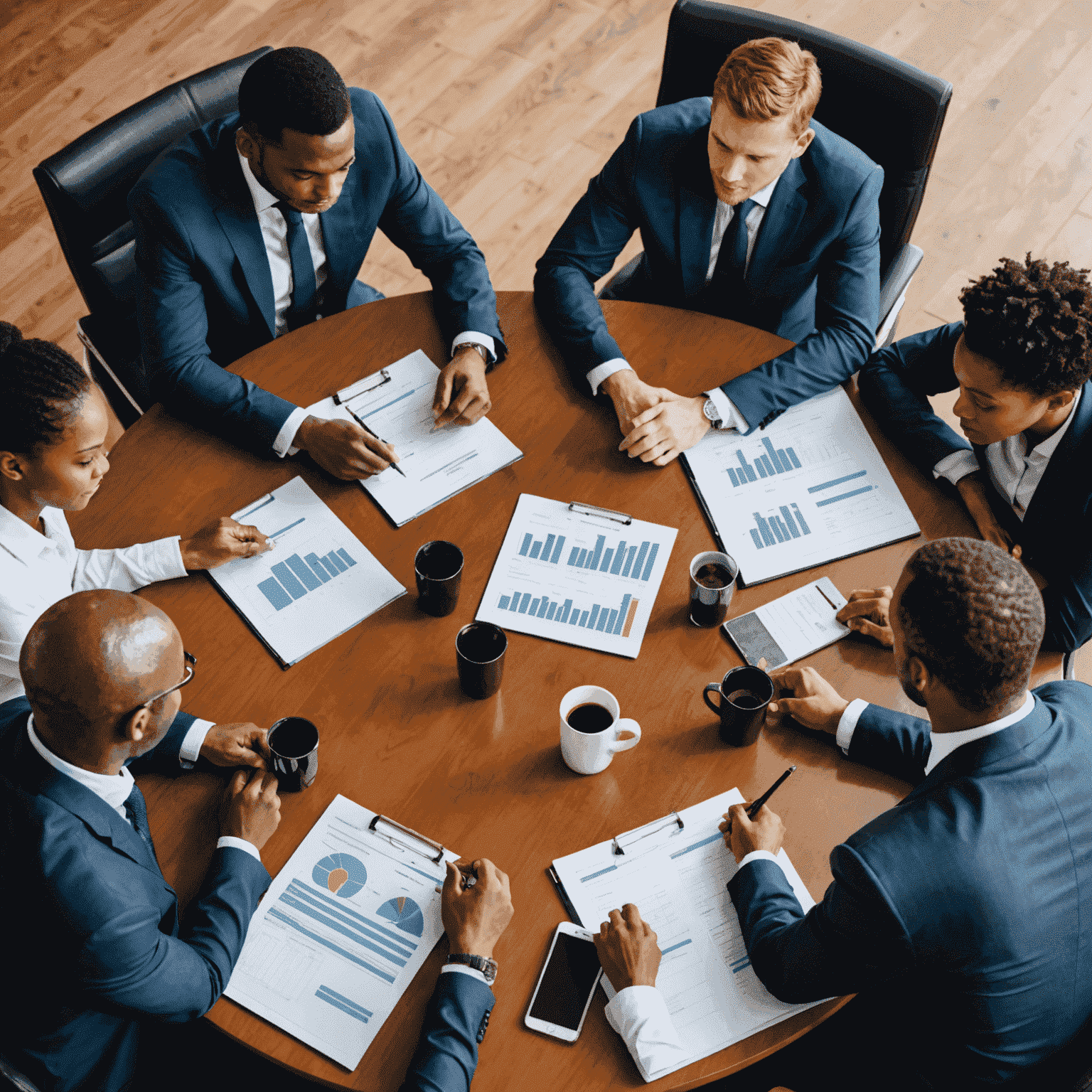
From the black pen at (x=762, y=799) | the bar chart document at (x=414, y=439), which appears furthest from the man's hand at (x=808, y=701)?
the bar chart document at (x=414, y=439)

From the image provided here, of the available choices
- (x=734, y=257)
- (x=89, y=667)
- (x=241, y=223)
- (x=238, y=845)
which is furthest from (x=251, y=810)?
(x=734, y=257)

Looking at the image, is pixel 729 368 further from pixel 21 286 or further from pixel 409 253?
pixel 21 286

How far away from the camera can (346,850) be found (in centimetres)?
177

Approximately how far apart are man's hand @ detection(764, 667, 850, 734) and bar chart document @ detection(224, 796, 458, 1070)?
645mm

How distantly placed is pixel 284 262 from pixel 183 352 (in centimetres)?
40

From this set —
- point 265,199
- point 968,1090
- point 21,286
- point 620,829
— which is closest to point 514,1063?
point 620,829

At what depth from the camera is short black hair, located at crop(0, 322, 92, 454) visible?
1.85 metres

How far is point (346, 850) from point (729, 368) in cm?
136

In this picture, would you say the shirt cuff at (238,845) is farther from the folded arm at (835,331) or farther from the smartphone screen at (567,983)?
the folded arm at (835,331)

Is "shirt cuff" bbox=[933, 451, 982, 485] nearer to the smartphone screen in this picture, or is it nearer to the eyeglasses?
the smartphone screen

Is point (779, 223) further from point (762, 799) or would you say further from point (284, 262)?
point (762, 799)

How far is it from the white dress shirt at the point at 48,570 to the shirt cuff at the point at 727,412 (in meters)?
1.16

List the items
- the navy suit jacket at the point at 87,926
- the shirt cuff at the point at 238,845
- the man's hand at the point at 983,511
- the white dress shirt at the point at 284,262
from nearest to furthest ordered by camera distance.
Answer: the navy suit jacket at the point at 87,926 < the shirt cuff at the point at 238,845 < the man's hand at the point at 983,511 < the white dress shirt at the point at 284,262

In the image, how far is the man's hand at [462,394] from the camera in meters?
2.31
